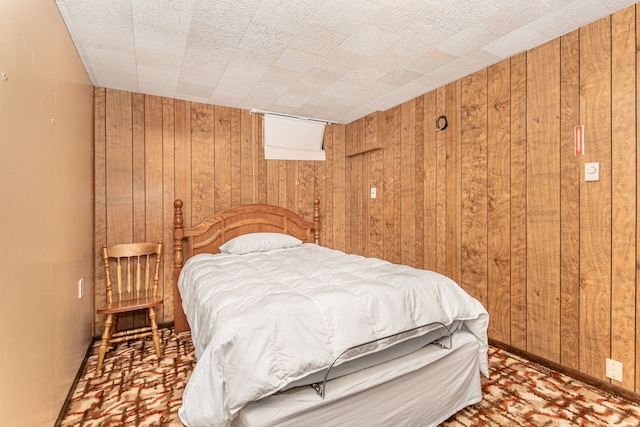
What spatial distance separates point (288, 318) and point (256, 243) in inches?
68.9

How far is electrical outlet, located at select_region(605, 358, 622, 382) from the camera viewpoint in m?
1.86

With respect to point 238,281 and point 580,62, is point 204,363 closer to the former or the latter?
point 238,281

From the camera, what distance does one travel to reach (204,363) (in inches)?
50.2

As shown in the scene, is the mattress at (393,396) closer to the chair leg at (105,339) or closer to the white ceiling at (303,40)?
the chair leg at (105,339)

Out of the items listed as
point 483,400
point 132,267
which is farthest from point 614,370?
point 132,267

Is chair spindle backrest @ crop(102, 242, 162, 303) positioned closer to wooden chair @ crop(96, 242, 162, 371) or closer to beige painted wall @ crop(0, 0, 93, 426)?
wooden chair @ crop(96, 242, 162, 371)

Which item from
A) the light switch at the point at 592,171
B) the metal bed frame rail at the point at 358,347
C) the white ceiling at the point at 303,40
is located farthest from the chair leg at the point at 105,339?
the light switch at the point at 592,171

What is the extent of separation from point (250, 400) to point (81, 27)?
2357mm

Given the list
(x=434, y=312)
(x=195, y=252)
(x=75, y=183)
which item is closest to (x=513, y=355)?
(x=434, y=312)

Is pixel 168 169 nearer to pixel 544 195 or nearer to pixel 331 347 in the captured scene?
pixel 331 347

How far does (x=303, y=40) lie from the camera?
6.93 ft

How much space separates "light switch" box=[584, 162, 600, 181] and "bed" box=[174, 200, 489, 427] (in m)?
1.12

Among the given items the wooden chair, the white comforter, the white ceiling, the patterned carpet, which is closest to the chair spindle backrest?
the wooden chair

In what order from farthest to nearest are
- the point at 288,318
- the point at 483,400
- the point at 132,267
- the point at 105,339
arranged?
the point at 132,267, the point at 105,339, the point at 483,400, the point at 288,318
